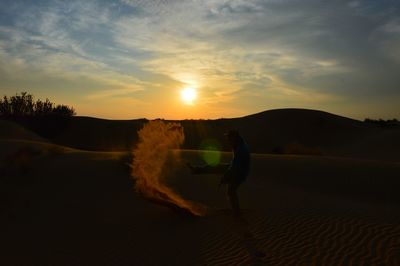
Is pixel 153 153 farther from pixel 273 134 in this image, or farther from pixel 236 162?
pixel 273 134

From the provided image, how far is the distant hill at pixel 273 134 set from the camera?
1745 inches

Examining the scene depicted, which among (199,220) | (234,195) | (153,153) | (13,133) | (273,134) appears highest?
(273,134)

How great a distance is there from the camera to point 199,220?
10727 millimetres

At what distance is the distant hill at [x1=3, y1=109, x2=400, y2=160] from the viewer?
4431 centimetres

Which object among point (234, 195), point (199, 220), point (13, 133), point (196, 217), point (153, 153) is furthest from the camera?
point (13, 133)

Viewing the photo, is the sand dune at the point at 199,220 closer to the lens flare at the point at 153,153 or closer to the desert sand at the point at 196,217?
the desert sand at the point at 196,217

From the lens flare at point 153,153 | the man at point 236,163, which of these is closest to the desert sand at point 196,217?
the lens flare at point 153,153

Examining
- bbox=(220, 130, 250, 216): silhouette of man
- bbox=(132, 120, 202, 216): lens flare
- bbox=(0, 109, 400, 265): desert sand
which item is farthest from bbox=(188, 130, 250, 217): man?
bbox=(132, 120, 202, 216): lens flare

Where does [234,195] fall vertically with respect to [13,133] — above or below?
below

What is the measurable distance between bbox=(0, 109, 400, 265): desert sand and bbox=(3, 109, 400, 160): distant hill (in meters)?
23.1

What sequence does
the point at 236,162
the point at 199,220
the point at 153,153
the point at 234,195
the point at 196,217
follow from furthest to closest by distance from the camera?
the point at 153,153 < the point at 196,217 < the point at 199,220 < the point at 234,195 < the point at 236,162

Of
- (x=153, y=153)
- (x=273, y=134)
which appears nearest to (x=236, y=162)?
(x=153, y=153)

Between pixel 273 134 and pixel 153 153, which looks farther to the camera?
pixel 273 134

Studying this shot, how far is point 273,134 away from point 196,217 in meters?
44.2
